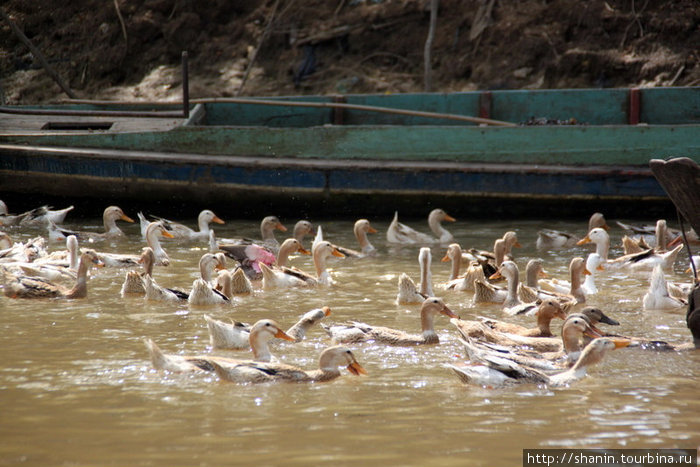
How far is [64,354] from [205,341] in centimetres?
112

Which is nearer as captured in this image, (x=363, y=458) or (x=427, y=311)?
(x=363, y=458)

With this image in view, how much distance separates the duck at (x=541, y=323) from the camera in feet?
24.0

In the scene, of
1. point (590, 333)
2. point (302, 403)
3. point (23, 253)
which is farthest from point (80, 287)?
point (590, 333)

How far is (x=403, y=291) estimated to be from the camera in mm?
8438

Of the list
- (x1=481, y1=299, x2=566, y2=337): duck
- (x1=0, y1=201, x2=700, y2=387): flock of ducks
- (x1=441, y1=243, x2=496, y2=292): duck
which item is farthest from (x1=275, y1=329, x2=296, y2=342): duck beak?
(x1=441, y1=243, x2=496, y2=292): duck

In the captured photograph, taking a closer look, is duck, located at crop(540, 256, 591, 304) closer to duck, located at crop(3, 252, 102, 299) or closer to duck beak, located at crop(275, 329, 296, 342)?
duck beak, located at crop(275, 329, 296, 342)

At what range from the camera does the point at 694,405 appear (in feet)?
17.5

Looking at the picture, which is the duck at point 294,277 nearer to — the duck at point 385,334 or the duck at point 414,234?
the duck at point 385,334

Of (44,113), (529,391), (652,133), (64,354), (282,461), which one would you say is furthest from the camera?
(44,113)

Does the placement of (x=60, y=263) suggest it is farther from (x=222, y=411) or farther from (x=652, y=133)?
(x=652, y=133)

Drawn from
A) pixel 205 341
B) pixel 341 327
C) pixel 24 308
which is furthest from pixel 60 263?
pixel 341 327

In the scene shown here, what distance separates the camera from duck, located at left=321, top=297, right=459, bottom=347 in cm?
698

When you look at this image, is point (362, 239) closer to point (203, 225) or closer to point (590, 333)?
point (203, 225)

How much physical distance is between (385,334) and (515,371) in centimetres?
143
